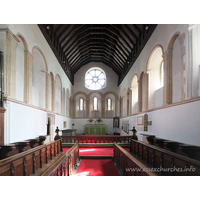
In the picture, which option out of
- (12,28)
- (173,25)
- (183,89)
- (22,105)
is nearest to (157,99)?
(183,89)

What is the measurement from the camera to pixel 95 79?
1856 centimetres

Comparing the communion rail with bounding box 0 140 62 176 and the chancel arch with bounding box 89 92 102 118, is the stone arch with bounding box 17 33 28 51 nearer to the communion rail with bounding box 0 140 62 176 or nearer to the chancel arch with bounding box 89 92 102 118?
the communion rail with bounding box 0 140 62 176

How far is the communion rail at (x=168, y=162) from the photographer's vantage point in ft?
7.22

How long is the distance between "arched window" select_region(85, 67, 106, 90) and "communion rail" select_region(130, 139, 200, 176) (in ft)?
46.8

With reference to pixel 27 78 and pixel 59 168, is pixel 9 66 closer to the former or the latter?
pixel 27 78

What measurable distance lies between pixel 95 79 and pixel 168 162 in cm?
1622

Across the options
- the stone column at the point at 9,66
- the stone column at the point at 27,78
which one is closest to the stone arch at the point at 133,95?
the stone column at the point at 27,78

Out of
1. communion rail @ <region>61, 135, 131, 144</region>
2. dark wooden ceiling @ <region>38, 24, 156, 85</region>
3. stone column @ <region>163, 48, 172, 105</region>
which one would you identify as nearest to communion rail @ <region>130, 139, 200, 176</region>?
stone column @ <region>163, 48, 172, 105</region>

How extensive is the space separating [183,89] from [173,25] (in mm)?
2500

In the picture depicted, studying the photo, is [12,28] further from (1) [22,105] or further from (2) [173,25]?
(2) [173,25]

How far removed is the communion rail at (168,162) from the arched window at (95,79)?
Result: 14256 millimetres

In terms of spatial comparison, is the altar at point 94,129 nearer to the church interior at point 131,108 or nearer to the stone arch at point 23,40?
the church interior at point 131,108

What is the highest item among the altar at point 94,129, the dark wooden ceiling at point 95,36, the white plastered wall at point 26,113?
the dark wooden ceiling at point 95,36

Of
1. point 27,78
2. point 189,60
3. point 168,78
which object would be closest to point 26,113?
point 27,78
